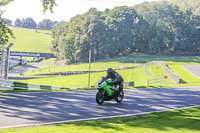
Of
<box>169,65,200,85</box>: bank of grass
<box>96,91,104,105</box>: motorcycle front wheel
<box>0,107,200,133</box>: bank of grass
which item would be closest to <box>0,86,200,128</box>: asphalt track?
<box>96,91,104,105</box>: motorcycle front wheel

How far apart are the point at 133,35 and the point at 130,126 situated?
107094 millimetres

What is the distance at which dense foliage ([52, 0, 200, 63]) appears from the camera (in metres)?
112

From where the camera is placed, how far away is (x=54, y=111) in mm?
11008

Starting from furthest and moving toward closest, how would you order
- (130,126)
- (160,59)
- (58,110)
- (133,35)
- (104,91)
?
(133,35) < (160,59) < (104,91) < (58,110) < (130,126)

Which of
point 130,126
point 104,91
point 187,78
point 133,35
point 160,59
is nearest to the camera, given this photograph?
point 130,126

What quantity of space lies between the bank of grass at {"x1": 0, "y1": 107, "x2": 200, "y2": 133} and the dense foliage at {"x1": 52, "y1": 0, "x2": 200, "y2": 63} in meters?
99.9

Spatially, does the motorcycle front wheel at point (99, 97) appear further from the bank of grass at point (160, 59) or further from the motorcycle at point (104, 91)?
the bank of grass at point (160, 59)

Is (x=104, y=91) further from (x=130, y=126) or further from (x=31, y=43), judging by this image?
(x=31, y=43)

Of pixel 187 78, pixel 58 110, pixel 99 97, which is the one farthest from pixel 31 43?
pixel 58 110

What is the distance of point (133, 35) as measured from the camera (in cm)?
11419

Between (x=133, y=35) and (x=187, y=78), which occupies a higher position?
(x=133, y=35)

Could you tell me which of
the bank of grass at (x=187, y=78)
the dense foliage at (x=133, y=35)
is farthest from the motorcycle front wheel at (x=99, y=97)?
the dense foliage at (x=133, y=35)

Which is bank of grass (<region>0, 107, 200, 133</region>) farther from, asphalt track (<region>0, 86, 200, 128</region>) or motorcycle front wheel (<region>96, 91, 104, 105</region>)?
motorcycle front wheel (<region>96, 91, 104, 105</region>)

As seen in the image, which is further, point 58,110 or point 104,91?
point 104,91
